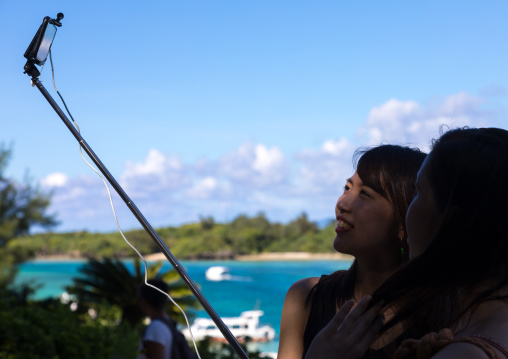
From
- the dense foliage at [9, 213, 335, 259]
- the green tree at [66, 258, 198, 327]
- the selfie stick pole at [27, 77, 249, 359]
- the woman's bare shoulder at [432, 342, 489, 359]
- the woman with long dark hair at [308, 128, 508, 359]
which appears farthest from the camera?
the dense foliage at [9, 213, 335, 259]

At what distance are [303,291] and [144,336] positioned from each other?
8.26 feet

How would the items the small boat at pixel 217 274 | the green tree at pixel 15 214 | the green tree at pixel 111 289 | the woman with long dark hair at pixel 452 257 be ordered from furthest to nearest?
the small boat at pixel 217 274, the green tree at pixel 15 214, the green tree at pixel 111 289, the woman with long dark hair at pixel 452 257

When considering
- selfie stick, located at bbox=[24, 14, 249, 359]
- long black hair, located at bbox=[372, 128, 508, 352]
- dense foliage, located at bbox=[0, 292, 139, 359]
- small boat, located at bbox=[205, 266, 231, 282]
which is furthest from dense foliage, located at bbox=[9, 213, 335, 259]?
long black hair, located at bbox=[372, 128, 508, 352]

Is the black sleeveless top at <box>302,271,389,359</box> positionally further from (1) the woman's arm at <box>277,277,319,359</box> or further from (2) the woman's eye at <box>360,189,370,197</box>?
(2) the woman's eye at <box>360,189,370,197</box>

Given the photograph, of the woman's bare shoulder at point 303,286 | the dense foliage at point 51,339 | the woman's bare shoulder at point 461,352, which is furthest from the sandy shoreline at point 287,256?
the woman's bare shoulder at point 461,352

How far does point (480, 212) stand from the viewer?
1.30m

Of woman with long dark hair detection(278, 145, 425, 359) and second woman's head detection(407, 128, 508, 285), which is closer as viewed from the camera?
second woman's head detection(407, 128, 508, 285)

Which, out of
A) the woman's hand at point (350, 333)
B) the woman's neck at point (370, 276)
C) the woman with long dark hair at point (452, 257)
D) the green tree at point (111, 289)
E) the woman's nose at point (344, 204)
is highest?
the green tree at point (111, 289)

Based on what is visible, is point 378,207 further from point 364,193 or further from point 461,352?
point 461,352

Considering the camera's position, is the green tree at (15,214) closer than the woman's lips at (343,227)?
No

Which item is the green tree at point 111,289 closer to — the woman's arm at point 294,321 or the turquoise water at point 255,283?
the woman's arm at point 294,321

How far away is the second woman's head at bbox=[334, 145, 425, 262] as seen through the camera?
2.50 meters

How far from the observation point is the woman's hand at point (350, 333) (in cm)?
135

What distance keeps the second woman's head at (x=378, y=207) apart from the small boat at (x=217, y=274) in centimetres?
5753
